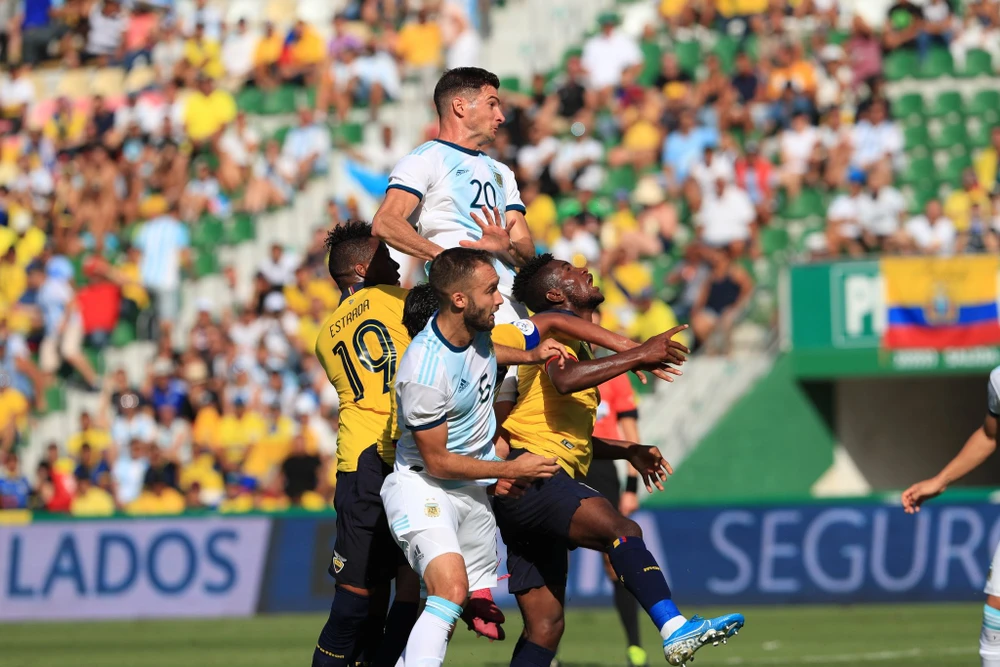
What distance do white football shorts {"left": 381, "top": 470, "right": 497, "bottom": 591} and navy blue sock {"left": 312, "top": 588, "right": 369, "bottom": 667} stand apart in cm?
91

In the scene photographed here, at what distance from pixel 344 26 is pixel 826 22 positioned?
779 cm

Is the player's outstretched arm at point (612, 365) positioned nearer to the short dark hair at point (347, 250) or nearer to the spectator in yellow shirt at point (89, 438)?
the short dark hair at point (347, 250)

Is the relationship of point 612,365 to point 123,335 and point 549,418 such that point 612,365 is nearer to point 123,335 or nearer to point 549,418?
point 549,418

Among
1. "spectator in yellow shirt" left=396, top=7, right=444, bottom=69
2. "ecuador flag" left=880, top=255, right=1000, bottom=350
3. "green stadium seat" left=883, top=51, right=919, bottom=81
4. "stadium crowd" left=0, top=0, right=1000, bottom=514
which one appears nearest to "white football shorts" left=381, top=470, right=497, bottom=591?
"stadium crowd" left=0, top=0, right=1000, bottom=514

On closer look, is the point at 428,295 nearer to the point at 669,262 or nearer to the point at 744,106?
the point at 669,262

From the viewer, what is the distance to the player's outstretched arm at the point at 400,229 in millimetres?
8734

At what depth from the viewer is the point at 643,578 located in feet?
26.8

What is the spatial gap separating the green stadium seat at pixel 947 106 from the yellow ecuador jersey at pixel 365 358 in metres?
15.7

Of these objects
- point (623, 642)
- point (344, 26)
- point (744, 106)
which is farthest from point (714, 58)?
point (623, 642)

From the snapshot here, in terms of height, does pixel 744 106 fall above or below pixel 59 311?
above

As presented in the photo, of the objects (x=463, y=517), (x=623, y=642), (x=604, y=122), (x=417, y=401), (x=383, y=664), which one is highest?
(x=604, y=122)

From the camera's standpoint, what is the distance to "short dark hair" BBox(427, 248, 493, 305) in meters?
7.96

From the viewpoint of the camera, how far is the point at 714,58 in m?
24.0

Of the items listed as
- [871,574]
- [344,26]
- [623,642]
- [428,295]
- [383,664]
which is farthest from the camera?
[344,26]
